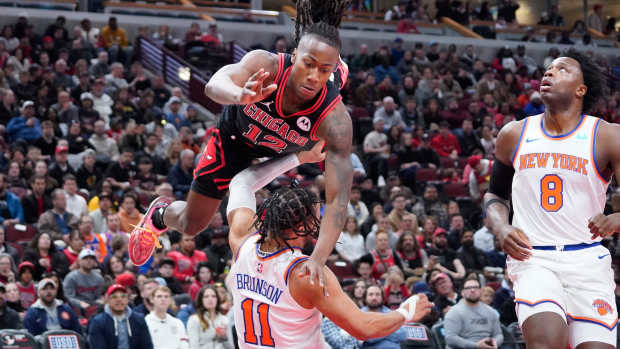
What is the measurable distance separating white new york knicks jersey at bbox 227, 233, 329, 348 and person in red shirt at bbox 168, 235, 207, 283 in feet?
22.2

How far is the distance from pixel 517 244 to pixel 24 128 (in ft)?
34.7

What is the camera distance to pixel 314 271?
161 inches

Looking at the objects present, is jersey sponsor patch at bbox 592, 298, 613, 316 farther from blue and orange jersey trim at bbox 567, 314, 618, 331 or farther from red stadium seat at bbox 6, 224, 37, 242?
red stadium seat at bbox 6, 224, 37, 242

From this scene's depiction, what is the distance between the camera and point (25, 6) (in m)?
19.6

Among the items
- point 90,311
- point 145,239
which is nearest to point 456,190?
point 90,311

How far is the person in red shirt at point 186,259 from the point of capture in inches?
441

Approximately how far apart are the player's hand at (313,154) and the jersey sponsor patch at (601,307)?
6.49 ft

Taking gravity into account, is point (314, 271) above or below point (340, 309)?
above

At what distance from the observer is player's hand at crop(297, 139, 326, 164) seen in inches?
221

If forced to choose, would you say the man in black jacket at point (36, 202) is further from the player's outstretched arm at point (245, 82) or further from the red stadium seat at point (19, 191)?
the player's outstretched arm at point (245, 82)

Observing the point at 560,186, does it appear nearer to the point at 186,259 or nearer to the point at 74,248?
the point at 186,259

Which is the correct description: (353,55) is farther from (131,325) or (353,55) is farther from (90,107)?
(131,325)

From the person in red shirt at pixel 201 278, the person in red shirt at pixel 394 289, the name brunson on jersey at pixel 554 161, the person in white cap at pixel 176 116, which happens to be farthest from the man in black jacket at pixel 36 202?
the name brunson on jersey at pixel 554 161

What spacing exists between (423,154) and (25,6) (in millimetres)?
10049
